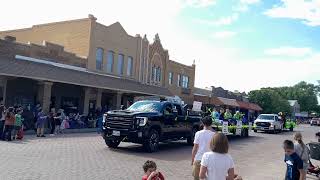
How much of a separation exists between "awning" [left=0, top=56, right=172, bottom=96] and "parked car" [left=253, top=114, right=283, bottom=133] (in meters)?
10.2

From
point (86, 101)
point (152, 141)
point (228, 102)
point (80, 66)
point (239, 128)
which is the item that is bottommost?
point (152, 141)

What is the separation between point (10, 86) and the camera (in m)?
27.2

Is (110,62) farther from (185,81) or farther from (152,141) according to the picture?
(152,141)

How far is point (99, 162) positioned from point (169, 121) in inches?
217

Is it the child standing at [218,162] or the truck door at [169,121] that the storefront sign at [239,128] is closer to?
the truck door at [169,121]

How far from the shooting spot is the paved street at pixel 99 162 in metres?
10.6

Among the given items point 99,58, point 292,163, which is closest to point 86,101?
point 99,58

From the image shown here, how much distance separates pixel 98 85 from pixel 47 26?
1076 centimetres

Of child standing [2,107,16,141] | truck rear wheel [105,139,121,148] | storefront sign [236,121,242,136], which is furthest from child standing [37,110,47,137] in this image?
storefront sign [236,121,242,136]

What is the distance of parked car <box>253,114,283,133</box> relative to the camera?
35844 millimetres

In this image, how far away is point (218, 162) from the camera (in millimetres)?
5289

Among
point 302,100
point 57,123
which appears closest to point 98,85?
point 57,123

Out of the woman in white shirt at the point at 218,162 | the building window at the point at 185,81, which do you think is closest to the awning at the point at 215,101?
the building window at the point at 185,81

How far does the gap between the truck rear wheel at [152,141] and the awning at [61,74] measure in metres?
10.9
